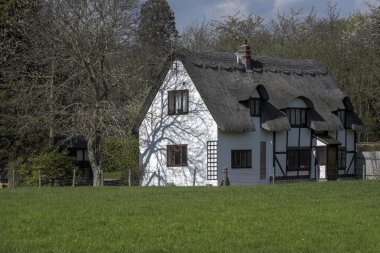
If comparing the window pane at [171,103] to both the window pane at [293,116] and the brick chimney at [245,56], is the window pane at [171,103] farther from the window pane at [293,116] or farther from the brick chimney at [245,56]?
the window pane at [293,116]

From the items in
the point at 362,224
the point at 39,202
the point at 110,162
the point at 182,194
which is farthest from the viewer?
the point at 110,162

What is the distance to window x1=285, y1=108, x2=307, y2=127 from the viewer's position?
160ft

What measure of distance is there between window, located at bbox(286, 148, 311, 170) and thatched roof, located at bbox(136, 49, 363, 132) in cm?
178

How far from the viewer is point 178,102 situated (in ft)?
152

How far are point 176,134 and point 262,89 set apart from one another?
588cm

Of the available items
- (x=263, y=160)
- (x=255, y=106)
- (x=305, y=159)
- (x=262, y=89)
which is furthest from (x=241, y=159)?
(x=305, y=159)

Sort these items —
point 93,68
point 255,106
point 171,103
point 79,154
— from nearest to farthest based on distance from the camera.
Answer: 1. point 93,68
2. point 171,103
3. point 255,106
4. point 79,154

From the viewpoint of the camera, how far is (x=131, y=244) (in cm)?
1552

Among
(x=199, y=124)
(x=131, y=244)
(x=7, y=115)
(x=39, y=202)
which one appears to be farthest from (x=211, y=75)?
(x=131, y=244)

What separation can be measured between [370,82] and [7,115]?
26.6 m

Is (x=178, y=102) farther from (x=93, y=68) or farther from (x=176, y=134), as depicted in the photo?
(x=93, y=68)

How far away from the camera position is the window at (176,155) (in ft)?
151

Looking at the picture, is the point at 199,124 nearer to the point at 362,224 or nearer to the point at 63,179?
the point at 63,179

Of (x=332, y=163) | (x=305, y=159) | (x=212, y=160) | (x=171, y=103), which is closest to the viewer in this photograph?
(x=212, y=160)
